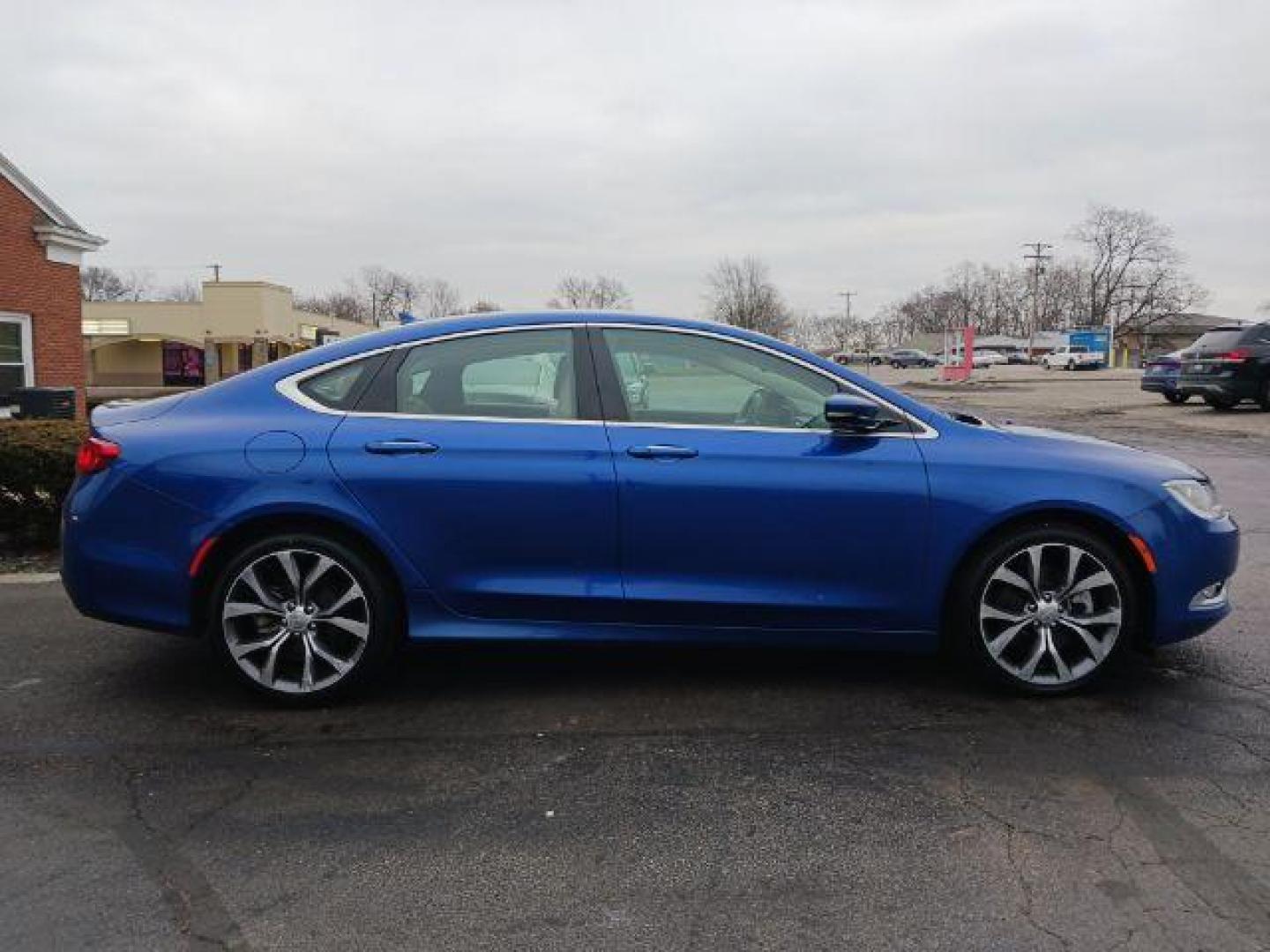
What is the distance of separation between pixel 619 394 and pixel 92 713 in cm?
246

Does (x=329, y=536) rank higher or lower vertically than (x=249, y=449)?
lower

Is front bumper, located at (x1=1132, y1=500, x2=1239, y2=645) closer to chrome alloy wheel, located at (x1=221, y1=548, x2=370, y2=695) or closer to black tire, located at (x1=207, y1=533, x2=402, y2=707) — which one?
black tire, located at (x1=207, y1=533, x2=402, y2=707)

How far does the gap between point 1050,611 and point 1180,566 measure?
55 centimetres

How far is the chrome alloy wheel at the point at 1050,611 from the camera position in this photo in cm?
395

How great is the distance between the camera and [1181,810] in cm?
313

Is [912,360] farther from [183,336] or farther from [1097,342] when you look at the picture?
[183,336]

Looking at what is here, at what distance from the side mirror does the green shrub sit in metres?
5.26

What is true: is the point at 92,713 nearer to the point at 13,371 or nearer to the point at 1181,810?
the point at 1181,810

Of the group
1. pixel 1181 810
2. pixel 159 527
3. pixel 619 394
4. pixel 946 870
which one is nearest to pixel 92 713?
pixel 159 527

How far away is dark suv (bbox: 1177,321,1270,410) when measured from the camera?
59.2ft

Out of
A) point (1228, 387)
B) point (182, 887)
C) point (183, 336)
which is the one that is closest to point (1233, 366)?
point (1228, 387)

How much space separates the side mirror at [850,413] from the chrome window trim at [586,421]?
0.17ft

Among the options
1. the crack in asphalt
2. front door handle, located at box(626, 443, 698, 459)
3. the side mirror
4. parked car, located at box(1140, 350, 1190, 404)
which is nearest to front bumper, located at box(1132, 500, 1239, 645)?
the side mirror

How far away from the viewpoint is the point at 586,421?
3.97m
